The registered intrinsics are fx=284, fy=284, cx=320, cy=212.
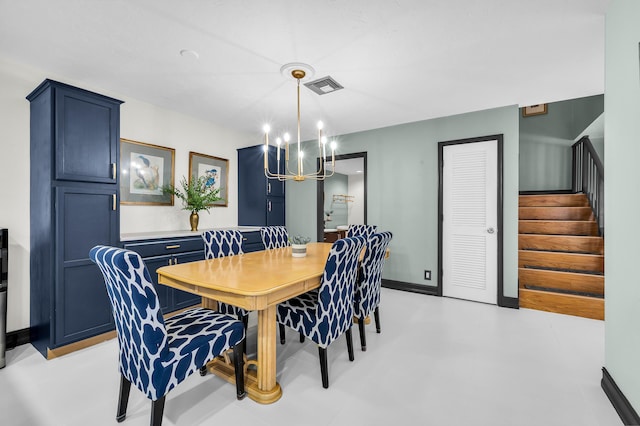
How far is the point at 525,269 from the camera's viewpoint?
366 centimetres

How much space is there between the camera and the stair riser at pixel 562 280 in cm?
325

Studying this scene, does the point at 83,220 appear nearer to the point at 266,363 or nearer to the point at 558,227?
the point at 266,363

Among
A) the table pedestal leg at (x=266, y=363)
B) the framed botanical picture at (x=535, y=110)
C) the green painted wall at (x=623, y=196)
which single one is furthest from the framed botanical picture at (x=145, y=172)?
the framed botanical picture at (x=535, y=110)

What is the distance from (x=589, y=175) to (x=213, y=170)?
5.85 metres

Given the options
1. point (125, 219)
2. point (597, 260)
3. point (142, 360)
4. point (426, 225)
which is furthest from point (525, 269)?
point (125, 219)

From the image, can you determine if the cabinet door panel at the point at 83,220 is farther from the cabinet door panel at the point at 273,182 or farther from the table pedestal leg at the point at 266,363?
the cabinet door panel at the point at 273,182

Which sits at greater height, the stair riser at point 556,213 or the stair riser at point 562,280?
the stair riser at point 556,213

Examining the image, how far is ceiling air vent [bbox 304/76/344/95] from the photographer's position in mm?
2826

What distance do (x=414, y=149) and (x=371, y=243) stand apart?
2.45 m

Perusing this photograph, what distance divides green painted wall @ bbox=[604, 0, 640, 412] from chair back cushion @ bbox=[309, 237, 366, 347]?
5.07 feet

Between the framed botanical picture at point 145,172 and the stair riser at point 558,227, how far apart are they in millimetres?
5147

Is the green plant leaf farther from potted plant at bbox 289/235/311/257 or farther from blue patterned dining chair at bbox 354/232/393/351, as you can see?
blue patterned dining chair at bbox 354/232/393/351

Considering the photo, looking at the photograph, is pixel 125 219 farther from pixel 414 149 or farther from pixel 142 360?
pixel 414 149

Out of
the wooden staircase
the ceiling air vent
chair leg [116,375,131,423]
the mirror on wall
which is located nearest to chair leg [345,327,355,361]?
chair leg [116,375,131,423]
